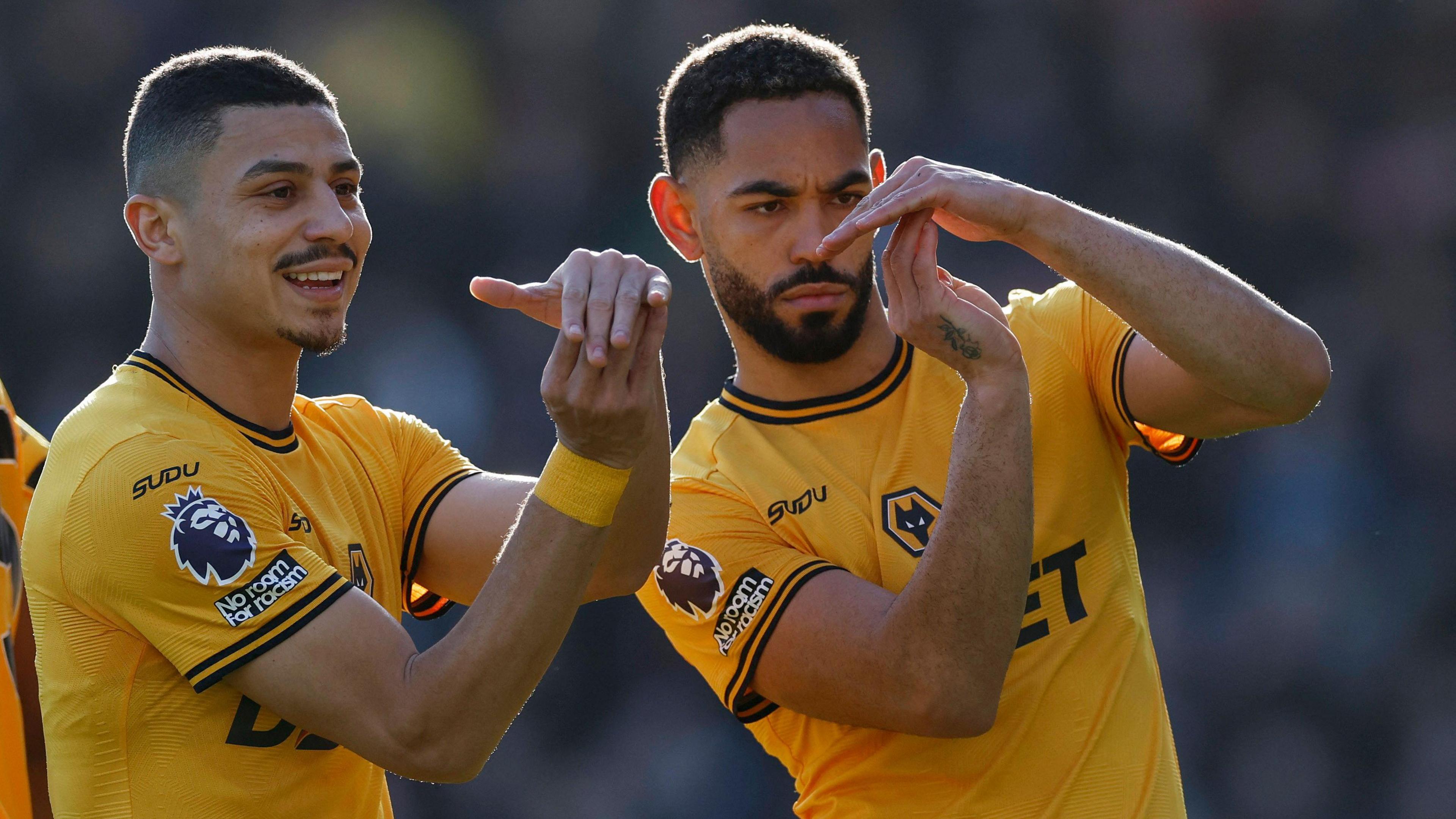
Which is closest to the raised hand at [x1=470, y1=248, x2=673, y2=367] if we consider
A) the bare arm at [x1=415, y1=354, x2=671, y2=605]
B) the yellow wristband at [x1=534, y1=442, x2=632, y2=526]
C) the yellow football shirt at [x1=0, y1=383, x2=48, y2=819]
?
the yellow wristband at [x1=534, y1=442, x2=632, y2=526]

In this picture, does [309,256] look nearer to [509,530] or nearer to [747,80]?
[509,530]

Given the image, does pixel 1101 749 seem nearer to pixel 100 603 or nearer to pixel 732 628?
pixel 732 628

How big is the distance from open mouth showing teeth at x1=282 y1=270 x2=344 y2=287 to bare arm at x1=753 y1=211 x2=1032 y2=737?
1009mm

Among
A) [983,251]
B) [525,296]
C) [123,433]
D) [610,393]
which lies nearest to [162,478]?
[123,433]

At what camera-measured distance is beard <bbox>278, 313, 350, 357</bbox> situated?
7.90ft

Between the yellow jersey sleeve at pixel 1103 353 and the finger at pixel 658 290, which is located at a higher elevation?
the finger at pixel 658 290

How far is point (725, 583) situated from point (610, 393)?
2.60ft

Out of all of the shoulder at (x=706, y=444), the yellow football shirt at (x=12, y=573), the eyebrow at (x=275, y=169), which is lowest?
the yellow football shirt at (x=12, y=573)

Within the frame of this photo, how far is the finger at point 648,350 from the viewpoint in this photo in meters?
2.01

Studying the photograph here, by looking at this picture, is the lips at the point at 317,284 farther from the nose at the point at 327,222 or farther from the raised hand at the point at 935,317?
the raised hand at the point at 935,317

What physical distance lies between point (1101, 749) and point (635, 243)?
400 centimetres

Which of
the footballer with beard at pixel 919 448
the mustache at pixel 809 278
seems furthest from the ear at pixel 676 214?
the mustache at pixel 809 278

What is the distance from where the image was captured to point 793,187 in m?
2.74

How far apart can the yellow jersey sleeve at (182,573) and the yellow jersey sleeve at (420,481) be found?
481 millimetres
